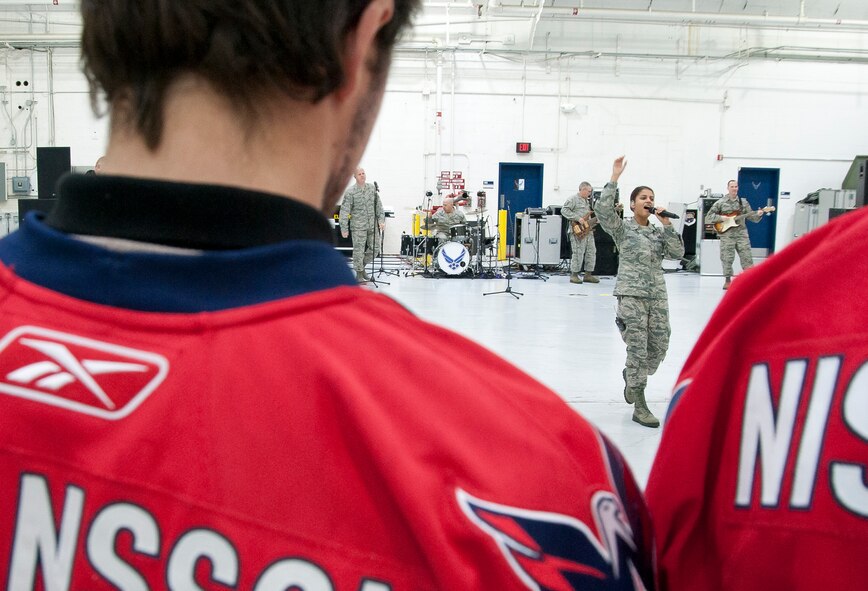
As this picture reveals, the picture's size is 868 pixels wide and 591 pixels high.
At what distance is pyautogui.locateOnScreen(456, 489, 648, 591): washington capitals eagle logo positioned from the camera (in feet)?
1.40

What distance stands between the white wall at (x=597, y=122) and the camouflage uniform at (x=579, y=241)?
3.45 m

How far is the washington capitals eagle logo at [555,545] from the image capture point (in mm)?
426

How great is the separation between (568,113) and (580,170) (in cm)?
125

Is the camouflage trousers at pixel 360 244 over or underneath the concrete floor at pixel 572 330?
over

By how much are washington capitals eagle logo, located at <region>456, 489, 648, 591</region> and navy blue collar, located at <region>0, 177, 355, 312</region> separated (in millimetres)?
183

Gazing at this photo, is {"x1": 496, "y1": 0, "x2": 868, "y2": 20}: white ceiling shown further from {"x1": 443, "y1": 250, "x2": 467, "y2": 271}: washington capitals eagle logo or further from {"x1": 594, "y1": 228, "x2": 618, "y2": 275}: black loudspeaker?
{"x1": 443, "y1": 250, "x2": 467, "y2": 271}: washington capitals eagle logo

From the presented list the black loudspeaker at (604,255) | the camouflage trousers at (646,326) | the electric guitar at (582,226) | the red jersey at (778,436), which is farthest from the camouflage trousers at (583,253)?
the red jersey at (778,436)

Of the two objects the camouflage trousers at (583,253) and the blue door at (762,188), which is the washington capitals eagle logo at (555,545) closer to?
the camouflage trousers at (583,253)

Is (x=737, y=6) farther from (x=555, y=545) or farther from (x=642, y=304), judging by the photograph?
(x=555, y=545)

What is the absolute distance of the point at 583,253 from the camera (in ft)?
38.5

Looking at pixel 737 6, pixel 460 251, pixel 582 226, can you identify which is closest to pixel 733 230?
pixel 582 226

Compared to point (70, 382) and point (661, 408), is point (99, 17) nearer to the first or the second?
point (70, 382)

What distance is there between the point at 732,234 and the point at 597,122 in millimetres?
5158

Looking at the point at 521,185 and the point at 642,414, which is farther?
the point at 521,185
